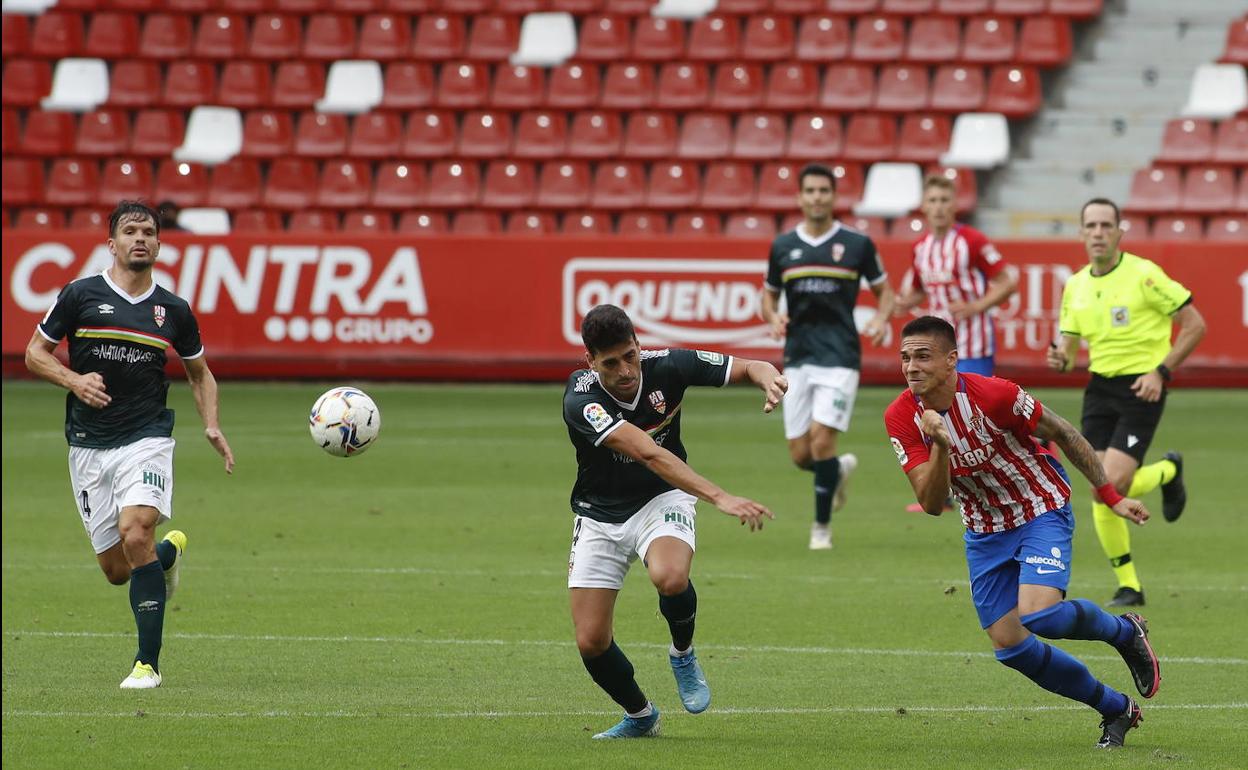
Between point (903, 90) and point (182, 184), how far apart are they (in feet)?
31.6

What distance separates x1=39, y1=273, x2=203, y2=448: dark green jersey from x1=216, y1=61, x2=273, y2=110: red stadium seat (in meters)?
18.8

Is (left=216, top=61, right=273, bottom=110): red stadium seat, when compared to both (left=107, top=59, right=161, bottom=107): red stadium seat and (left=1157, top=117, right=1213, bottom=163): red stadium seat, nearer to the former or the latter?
(left=107, top=59, right=161, bottom=107): red stadium seat

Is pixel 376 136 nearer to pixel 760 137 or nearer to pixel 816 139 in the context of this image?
pixel 760 137

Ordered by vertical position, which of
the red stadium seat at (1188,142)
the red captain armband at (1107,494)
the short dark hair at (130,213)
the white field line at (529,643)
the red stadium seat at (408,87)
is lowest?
the white field line at (529,643)

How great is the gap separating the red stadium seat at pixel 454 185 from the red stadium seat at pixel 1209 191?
29.3ft

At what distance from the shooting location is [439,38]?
90.2 feet

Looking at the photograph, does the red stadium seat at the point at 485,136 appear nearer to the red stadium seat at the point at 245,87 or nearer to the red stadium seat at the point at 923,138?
the red stadium seat at the point at 245,87

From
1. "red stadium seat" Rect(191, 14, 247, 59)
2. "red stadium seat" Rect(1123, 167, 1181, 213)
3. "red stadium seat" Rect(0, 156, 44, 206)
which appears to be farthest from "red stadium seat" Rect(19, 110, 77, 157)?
"red stadium seat" Rect(1123, 167, 1181, 213)

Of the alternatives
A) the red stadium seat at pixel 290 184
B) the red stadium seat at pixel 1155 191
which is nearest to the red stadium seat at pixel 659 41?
the red stadium seat at pixel 290 184

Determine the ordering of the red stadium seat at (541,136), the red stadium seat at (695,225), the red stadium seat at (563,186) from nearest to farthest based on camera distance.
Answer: the red stadium seat at (695,225), the red stadium seat at (563,186), the red stadium seat at (541,136)

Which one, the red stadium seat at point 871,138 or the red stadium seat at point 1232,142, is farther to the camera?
the red stadium seat at point 871,138

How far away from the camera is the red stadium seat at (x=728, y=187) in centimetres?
2523

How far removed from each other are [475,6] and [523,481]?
13.1 meters

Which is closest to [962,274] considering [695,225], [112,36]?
[695,225]
